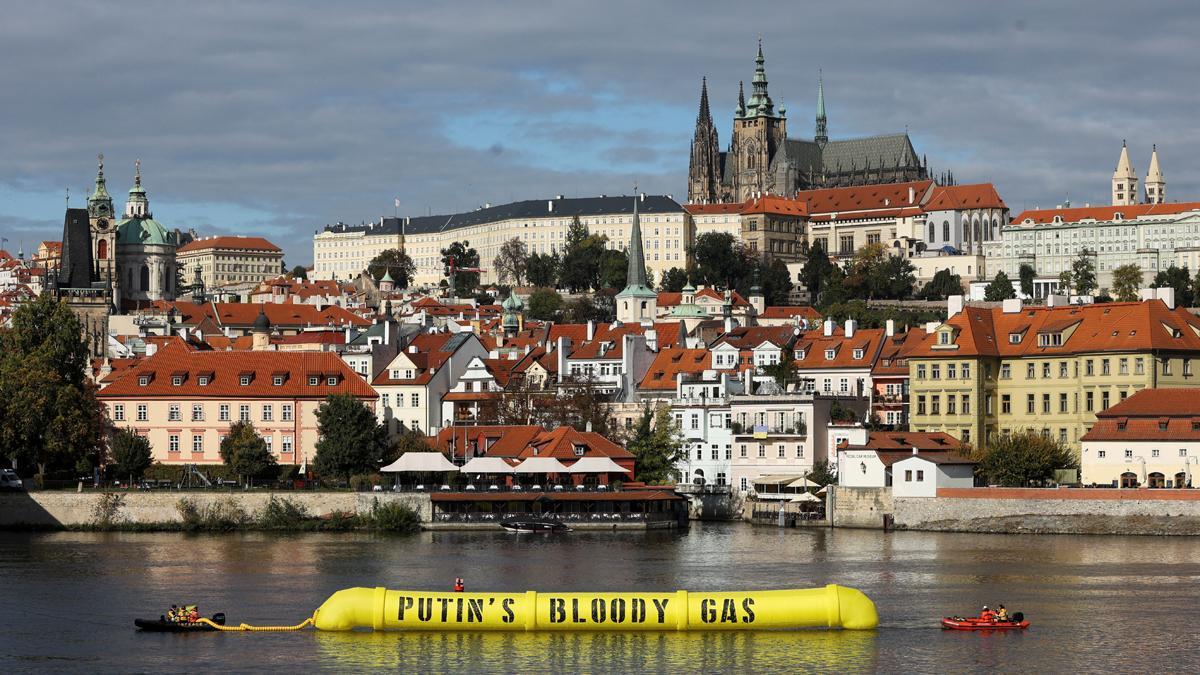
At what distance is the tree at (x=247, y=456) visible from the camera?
3211 inches

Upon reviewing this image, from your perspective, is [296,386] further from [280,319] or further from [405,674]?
[280,319]

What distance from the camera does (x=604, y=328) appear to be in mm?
118375

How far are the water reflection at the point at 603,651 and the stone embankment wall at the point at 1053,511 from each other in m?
26.3

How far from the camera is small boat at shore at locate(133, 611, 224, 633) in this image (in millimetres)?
49781

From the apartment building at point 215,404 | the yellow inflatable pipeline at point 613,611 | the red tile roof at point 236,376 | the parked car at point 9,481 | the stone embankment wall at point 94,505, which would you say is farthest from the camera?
the red tile roof at point 236,376

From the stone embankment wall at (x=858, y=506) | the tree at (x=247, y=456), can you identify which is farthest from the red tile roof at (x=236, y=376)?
the stone embankment wall at (x=858, y=506)

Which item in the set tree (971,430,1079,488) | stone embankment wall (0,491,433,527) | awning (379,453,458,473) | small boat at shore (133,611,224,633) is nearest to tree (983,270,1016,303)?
tree (971,430,1079,488)

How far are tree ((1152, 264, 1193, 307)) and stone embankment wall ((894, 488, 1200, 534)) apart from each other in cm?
10662

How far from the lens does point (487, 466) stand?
264ft

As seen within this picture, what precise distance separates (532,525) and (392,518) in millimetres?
5117

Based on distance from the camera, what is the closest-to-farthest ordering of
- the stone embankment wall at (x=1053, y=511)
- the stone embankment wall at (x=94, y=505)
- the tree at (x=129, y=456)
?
the stone embankment wall at (x=1053, y=511), the stone embankment wall at (x=94, y=505), the tree at (x=129, y=456)

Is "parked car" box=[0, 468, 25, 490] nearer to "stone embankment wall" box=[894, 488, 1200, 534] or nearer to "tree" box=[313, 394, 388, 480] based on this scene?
Result: "tree" box=[313, 394, 388, 480]

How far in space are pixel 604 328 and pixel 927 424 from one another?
34760mm

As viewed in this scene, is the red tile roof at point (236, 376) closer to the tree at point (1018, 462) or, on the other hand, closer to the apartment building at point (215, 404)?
the apartment building at point (215, 404)
